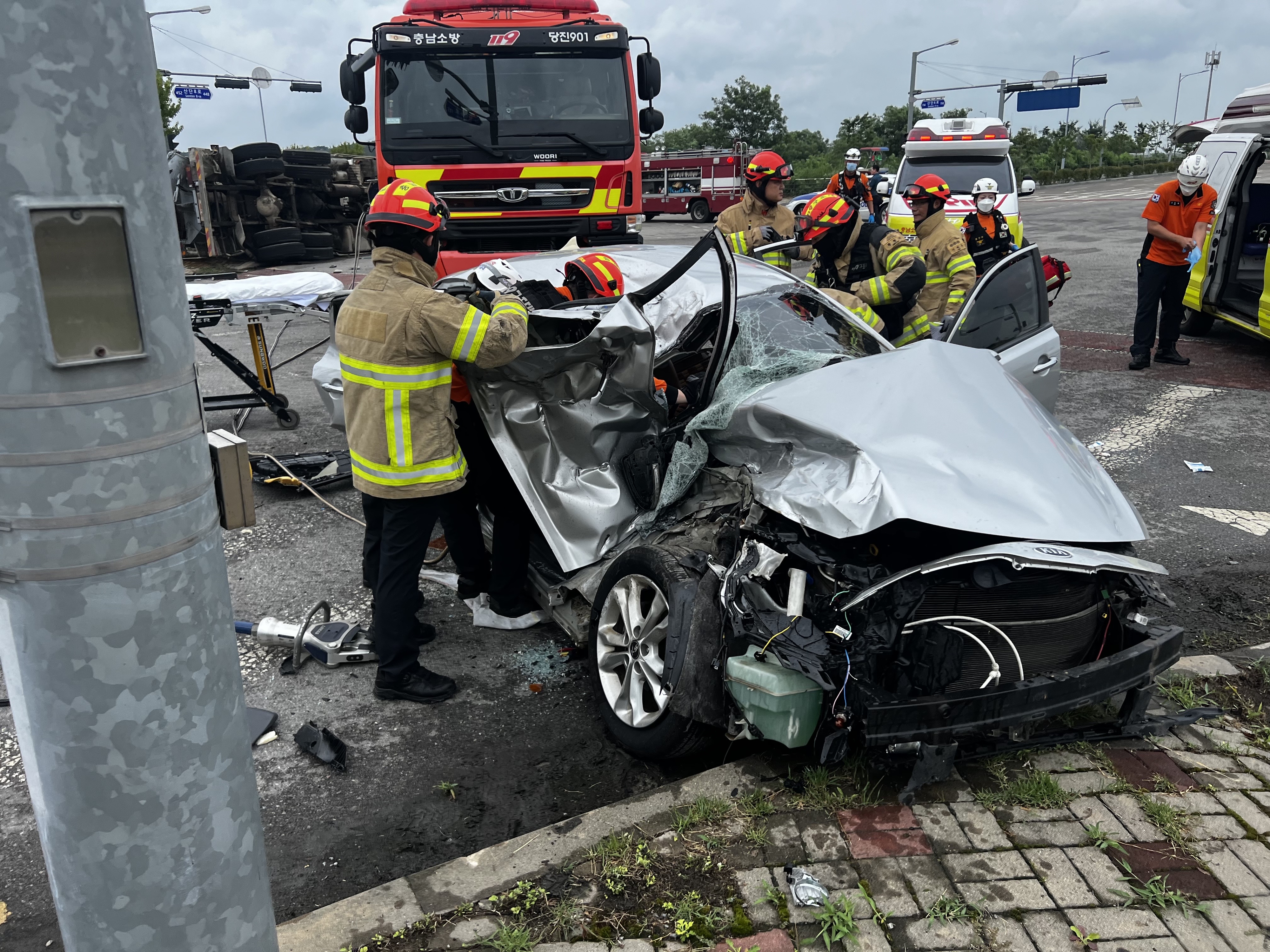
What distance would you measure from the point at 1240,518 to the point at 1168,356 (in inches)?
178

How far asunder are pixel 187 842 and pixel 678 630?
162 centimetres

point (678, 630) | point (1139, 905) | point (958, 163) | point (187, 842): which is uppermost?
point (958, 163)

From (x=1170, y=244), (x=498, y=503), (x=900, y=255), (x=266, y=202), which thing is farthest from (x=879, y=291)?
(x=266, y=202)

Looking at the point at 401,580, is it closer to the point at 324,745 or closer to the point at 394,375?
the point at 324,745

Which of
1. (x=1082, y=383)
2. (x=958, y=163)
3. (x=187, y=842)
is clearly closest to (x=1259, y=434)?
(x=1082, y=383)


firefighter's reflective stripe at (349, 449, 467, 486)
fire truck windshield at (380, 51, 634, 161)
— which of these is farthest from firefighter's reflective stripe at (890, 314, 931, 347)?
fire truck windshield at (380, 51, 634, 161)

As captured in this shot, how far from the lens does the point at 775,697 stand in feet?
8.82

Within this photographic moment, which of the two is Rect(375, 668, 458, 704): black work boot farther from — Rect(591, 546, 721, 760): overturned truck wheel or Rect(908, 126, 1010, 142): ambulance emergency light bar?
Rect(908, 126, 1010, 142): ambulance emergency light bar

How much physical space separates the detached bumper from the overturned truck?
16.0 metres

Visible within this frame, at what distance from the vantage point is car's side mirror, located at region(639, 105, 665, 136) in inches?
364

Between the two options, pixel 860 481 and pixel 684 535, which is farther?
pixel 684 535

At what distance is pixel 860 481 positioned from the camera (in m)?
2.83

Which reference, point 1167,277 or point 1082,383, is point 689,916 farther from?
point 1167,277

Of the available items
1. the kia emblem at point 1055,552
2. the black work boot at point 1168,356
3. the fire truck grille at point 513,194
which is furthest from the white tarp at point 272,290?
the black work boot at point 1168,356
